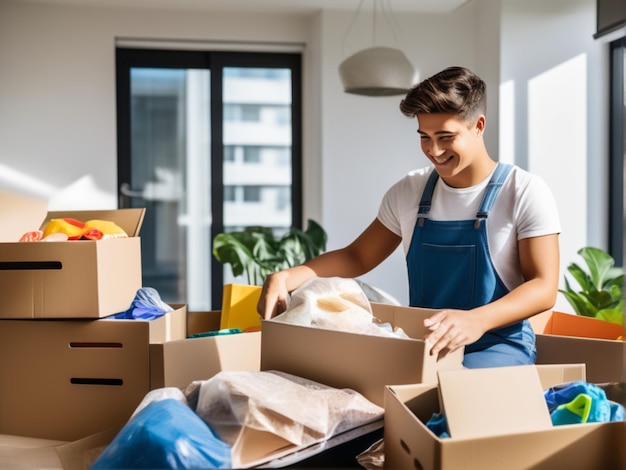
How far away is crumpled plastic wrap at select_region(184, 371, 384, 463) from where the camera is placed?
39.1 inches

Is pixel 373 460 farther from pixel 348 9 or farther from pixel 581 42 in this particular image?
pixel 348 9

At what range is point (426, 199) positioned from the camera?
1.71 m

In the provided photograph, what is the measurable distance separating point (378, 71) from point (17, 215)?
94.8 inches

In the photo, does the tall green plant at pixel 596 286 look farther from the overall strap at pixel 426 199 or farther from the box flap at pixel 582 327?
the overall strap at pixel 426 199

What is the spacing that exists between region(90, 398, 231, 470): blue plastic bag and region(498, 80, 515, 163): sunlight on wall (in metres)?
3.95

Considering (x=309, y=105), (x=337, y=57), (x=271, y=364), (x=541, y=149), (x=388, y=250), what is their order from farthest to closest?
(x=309, y=105) < (x=337, y=57) < (x=541, y=149) < (x=388, y=250) < (x=271, y=364)

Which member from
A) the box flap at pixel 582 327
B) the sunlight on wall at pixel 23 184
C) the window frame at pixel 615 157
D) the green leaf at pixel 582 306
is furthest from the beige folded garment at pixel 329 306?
the sunlight on wall at pixel 23 184

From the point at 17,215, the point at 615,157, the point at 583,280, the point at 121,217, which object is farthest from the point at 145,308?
the point at 615,157

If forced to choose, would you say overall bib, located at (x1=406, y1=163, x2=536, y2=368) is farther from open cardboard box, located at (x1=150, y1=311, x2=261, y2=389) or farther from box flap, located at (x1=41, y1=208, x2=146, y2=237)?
box flap, located at (x1=41, y1=208, x2=146, y2=237)

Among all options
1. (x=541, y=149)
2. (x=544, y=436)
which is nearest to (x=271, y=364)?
(x=544, y=436)

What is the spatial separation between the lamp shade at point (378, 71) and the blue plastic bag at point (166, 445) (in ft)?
10.4

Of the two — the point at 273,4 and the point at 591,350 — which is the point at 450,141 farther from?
the point at 273,4

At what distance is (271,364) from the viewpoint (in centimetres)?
131

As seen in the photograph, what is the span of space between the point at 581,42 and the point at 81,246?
3936mm
